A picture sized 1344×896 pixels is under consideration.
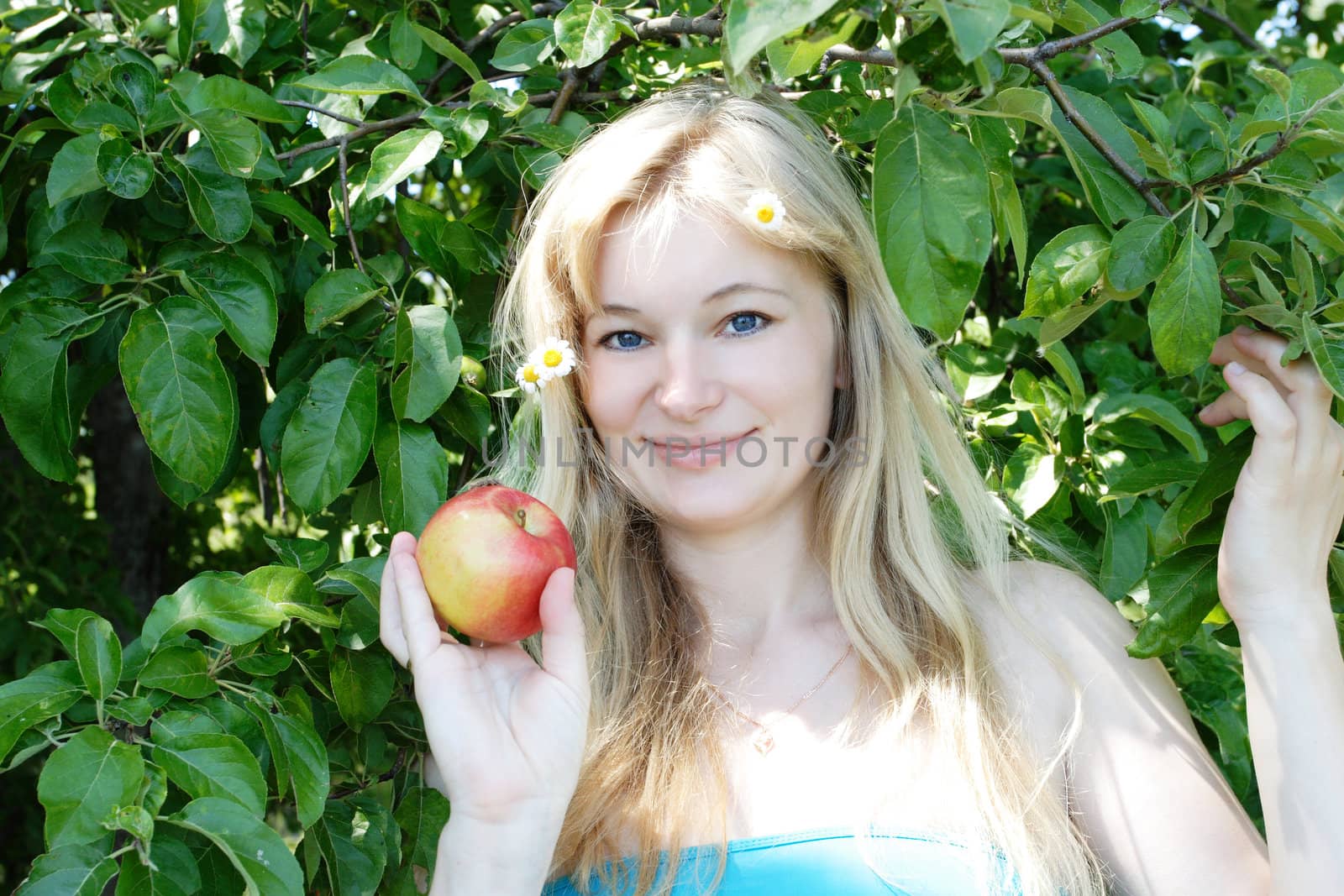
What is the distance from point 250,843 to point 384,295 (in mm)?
806

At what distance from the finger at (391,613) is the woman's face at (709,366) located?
437mm

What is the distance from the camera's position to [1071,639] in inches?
66.6

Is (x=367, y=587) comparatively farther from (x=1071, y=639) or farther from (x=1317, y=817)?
(x=1317, y=817)

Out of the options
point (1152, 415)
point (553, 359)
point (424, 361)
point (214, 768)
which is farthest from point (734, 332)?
point (214, 768)

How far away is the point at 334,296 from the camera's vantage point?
152cm

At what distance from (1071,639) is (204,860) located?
1.17 meters

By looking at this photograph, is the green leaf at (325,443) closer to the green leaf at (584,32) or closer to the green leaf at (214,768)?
the green leaf at (214,768)

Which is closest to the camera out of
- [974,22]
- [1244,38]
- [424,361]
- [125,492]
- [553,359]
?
[974,22]

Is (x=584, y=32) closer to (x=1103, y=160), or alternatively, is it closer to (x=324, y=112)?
(x=324, y=112)

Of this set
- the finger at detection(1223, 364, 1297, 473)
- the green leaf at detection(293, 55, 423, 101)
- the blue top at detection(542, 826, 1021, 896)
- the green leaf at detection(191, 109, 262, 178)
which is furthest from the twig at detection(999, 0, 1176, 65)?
the blue top at detection(542, 826, 1021, 896)

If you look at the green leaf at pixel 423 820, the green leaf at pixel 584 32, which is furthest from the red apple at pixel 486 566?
the green leaf at pixel 584 32

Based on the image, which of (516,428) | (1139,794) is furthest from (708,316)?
(1139,794)

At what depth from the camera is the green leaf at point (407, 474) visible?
1.51 metres

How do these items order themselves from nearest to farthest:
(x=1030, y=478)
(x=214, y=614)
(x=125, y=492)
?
(x=214, y=614) → (x=1030, y=478) → (x=125, y=492)
